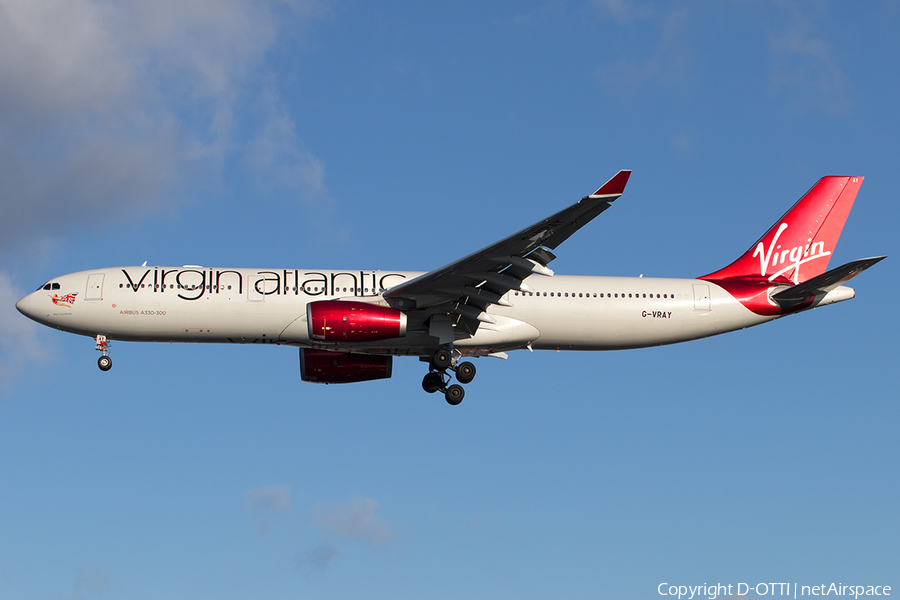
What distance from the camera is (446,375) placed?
34.6 meters

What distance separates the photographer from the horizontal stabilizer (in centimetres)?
3256

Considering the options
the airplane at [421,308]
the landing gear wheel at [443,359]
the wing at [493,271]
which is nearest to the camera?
the wing at [493,271]

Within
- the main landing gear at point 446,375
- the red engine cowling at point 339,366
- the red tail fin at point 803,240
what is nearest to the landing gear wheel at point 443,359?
the main landing gear at point 446,375

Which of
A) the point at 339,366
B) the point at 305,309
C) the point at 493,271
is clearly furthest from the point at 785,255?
the point at 305,309

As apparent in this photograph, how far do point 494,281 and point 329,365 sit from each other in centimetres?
791

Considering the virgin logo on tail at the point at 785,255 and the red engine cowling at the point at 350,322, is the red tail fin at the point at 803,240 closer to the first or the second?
the virgin logo on tail at the point at 785,255

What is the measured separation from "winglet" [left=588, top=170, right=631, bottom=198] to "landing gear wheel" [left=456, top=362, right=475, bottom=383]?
1053cm

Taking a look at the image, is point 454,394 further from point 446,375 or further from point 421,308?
point 421,308

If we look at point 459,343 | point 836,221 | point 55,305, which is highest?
point 836,221

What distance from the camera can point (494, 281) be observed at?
31453 mm

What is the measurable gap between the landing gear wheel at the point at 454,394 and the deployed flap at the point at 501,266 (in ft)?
8.93

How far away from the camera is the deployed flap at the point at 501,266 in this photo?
87.7ft

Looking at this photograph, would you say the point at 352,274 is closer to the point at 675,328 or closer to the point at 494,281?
the point at 494,281

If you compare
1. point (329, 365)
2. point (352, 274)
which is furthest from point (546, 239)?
point (329, 365)
